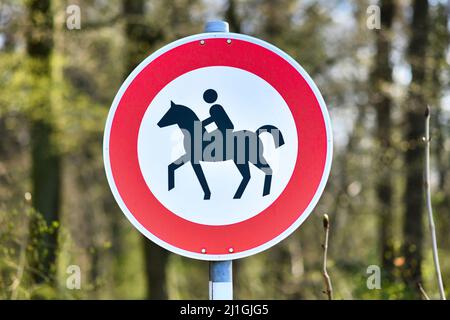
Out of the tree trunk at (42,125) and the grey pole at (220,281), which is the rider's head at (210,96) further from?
the tree trunk at (42,125)

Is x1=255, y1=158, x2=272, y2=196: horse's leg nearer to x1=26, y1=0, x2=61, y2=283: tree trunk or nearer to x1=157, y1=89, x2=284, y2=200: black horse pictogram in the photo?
x1=157, y1=89, x2=284, y2=200: black horse pictogram

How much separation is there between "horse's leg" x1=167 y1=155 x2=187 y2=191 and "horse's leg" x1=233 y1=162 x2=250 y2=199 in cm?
16

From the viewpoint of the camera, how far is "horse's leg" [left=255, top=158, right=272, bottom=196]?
235cm

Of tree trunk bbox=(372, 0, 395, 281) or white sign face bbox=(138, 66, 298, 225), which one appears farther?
tree trunk bbox=(372, 0, 395, 281)

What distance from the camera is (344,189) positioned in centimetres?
1430

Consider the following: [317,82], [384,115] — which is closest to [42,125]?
[317,82]

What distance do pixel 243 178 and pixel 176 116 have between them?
266mm

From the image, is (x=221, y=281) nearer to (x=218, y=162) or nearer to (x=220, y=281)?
(x=220, y=281)

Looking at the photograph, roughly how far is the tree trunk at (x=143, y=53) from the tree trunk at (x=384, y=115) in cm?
368

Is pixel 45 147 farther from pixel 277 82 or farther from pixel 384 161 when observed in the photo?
pixel 277 82

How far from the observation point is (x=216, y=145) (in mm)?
2312

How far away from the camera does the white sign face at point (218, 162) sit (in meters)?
2.32

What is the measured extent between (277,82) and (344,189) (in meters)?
12.0

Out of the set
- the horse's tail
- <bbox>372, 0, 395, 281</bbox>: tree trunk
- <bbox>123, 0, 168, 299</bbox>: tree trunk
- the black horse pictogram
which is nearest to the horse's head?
the black horse pictogram
